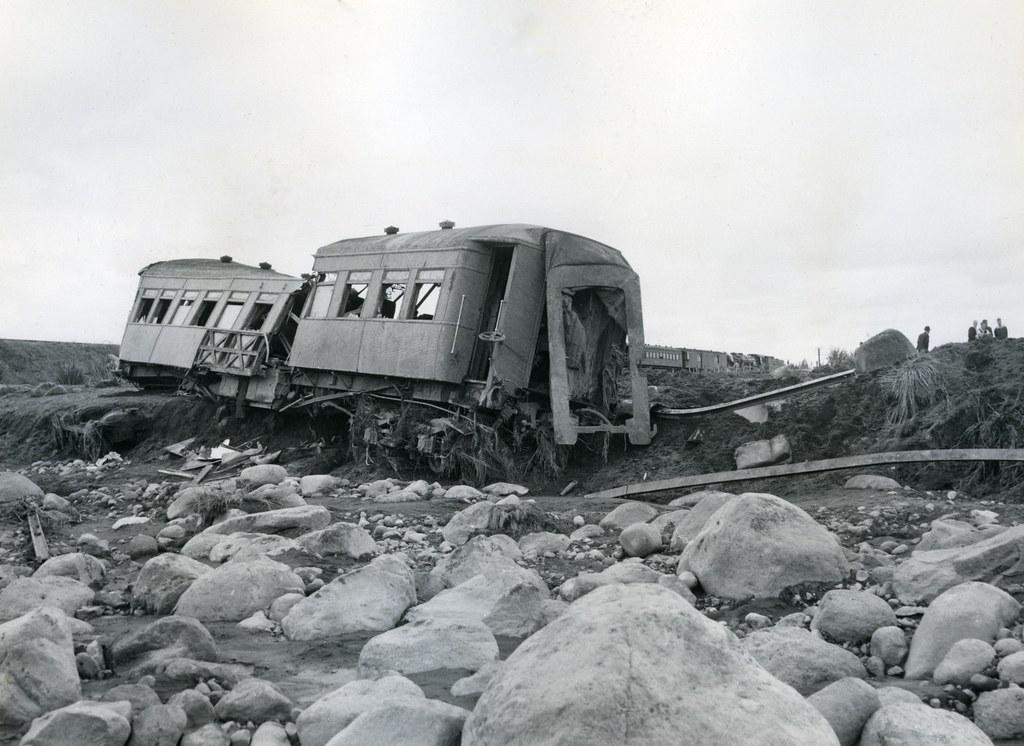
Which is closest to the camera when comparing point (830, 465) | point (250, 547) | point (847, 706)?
point (847, 706)

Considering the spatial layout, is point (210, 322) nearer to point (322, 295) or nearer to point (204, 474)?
point (322, 295)

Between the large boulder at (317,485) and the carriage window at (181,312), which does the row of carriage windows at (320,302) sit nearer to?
the carriage window at (181,312)

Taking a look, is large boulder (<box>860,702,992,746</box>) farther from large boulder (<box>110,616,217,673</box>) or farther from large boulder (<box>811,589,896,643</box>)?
large boulder (<box>110,616,217,673</box>)

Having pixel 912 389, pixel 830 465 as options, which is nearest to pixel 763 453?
pixel 830 465

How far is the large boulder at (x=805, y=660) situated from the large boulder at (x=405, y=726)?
1715 mm

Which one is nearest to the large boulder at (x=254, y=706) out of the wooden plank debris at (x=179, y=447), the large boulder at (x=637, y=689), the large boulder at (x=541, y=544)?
the large boulder at (x=637, y=689)

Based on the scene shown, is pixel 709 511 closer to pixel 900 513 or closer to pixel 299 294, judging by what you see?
pixel 900 513

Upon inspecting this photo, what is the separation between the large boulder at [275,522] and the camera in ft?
31.3

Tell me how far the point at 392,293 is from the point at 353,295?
1581mm

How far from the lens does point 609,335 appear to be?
48.1ft

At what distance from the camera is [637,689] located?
3.24 meters

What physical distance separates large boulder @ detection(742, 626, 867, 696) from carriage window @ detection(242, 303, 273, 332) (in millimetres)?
16455

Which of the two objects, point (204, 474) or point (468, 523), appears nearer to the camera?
point (468, 523)

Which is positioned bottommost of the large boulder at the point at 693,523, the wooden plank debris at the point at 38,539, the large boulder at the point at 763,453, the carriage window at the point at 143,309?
the wooden plank debris at the point at 38,539
